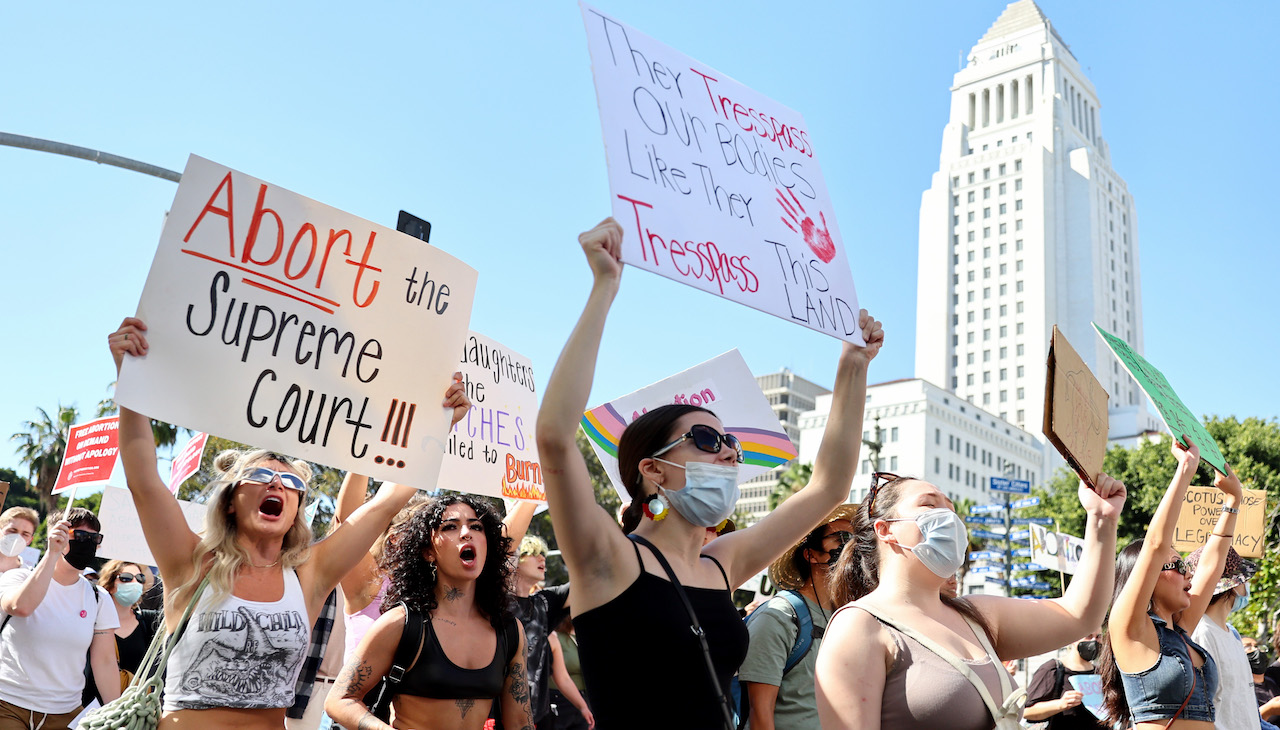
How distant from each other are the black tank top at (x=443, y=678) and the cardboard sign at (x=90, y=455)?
569 centimetres

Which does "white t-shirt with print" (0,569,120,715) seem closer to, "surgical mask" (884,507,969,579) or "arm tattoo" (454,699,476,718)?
"arm tattoo" (454,699,476,718)

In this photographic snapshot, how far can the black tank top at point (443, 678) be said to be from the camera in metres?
3.90

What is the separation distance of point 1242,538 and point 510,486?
5.13 m

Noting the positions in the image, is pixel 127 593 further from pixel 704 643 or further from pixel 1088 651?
pixel 704 643

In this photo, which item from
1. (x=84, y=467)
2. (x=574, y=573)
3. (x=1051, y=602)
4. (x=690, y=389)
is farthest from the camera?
(x=84, y=467)

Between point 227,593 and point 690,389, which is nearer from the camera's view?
point 227,593

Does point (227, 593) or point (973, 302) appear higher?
point (973, 302)

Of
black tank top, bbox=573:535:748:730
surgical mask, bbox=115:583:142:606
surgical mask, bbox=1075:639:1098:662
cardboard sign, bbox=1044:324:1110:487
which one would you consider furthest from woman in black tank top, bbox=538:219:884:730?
surgical mask, bbox=115:583:142:606

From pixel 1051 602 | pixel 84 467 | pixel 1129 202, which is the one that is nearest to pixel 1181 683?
pixel 1051 602

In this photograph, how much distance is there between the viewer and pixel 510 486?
244 inches

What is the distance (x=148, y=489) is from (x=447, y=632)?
1209mm

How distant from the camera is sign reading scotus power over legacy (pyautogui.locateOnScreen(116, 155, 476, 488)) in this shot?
3.69m

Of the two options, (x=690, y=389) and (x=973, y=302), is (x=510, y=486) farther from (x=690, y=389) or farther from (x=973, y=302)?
(x=973, y=302)

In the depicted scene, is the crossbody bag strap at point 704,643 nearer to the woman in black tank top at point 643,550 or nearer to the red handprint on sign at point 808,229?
the woman in black tank top at point 643,550
